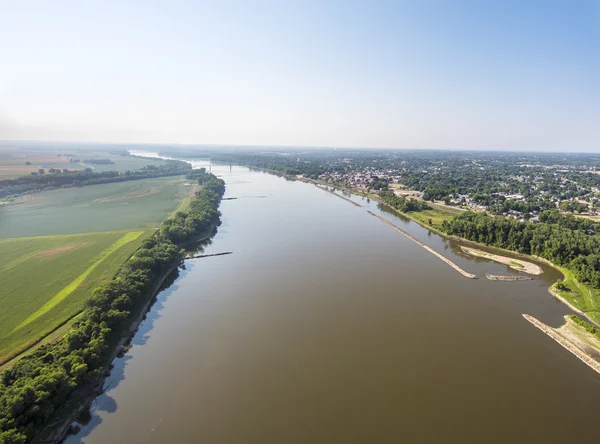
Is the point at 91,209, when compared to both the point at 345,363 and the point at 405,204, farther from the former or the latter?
the point at 405,204

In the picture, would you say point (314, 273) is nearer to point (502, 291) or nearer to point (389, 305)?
point (389, 305)

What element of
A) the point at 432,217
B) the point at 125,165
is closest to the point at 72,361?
the point at 432,217

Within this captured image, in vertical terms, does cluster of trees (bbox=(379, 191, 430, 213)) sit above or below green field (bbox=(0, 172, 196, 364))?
above

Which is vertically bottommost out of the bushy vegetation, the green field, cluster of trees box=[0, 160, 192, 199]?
the bushy vegetation

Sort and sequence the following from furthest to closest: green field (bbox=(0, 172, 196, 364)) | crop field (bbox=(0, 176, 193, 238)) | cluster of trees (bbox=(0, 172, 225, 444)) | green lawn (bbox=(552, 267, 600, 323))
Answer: crop field (bbox=(0, 176, 193, 238)) < green lawn (bbox=(552, 267, 600, 323)) < green field (bbox=(0, 172, 196, 364)) < cluster of trees (bbox=(0, 172, 225, 444))

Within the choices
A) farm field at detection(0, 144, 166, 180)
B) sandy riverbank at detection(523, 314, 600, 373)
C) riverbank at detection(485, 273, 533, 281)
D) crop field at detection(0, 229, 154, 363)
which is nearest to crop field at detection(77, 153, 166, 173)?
farm field at detection(0, 144, 166, 180)

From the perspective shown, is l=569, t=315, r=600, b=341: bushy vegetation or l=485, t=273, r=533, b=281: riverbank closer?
l=569, t=315, r=600, b=341: bushy vegetation

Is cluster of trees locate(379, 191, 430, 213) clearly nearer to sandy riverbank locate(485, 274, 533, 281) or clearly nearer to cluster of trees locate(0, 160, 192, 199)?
sandy riverbank locate(485, 274, 533, 281)
